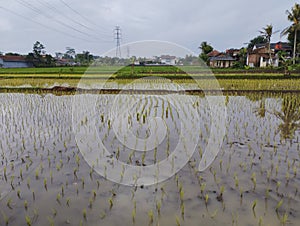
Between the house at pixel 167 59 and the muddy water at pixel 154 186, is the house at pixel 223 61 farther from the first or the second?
the muddy water at pixel 154 186

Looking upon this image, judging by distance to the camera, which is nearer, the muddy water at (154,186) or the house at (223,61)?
the muddy water at (154,186)

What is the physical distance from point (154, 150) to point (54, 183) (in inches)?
54.7

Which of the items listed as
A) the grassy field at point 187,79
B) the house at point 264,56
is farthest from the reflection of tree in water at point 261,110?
the house at point 264,56

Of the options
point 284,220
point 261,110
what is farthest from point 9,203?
point 261,110

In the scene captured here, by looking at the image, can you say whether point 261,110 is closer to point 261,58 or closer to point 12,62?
point 261,58

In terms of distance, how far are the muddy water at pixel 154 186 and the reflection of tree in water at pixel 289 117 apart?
0.05 metres

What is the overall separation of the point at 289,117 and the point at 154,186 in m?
4.16

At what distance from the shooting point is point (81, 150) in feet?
11.0

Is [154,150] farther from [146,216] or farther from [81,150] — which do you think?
[146,216]

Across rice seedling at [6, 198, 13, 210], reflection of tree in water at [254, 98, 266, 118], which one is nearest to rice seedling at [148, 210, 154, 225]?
rice seedling at [6, 198, 13, 210]

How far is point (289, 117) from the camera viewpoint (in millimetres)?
5180

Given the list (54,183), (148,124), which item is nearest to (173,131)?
(148,124)

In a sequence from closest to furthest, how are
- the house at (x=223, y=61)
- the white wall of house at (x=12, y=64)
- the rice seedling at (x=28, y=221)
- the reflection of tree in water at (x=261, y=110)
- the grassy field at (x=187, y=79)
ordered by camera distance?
the rice seedling at (x=28, y=221), the reflection of tree in water at (x=261, y=110), the grassy field at (x=187, y=79), the house at (x=223, y=61), the white wall of house at (x=12, y=64)

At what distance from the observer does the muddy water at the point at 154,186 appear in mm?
1934
